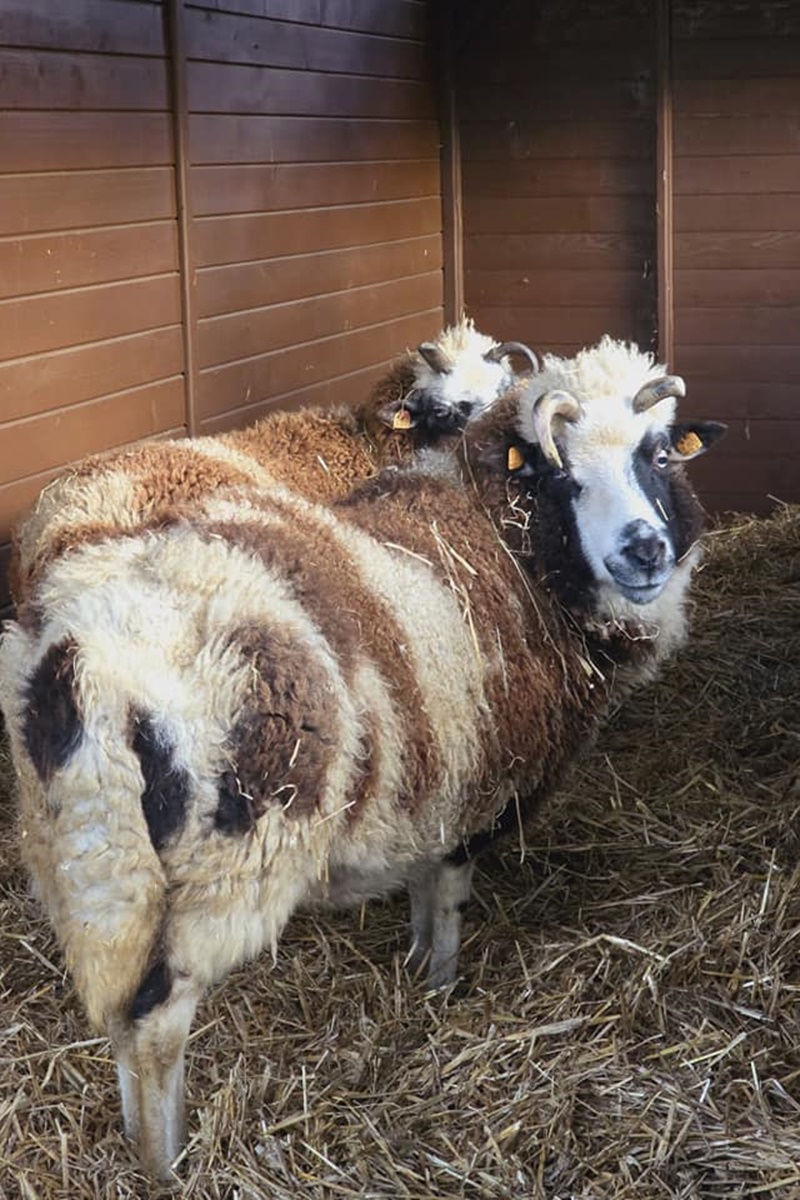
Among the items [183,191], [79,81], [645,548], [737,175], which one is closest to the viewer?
[645,548]

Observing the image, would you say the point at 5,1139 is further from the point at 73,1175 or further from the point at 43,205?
the point at 43,205

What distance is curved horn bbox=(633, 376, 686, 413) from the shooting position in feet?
14.1

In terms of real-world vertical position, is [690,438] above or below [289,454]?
above

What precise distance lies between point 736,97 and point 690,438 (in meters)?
4.57

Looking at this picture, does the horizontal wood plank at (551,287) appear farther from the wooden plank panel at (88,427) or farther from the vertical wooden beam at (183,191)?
the wooden plank panel at (88,427)

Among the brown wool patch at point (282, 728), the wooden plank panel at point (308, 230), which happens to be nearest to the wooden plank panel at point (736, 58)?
the wooden plank panel at point (308, 230)

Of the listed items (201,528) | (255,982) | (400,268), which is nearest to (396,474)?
(201,528)

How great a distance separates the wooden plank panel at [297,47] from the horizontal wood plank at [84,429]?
149 cm

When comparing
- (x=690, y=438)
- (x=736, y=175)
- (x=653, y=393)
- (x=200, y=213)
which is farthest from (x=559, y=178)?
(x=653, y=393)

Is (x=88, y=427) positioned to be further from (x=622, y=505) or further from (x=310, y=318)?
(x=622, y=505)

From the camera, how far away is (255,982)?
414cm

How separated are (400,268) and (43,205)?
3.40 meters

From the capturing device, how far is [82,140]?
5703 millimetres

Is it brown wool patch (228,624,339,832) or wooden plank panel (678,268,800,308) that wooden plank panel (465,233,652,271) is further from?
brown wool patch (228,624,339,832)
